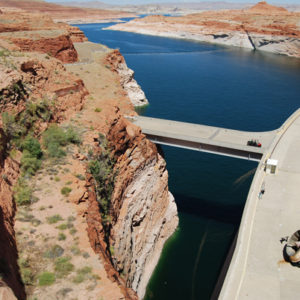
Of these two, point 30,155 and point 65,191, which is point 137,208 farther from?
point 30,155

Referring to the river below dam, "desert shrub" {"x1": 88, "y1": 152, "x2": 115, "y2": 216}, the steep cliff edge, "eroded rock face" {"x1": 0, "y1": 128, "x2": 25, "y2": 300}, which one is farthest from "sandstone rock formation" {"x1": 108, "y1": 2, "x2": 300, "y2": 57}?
"eroded rock face" {"x1": 0, "y1": 128, "x2": 25, "y2": 300}

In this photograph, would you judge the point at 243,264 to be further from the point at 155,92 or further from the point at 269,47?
the point at 269,47

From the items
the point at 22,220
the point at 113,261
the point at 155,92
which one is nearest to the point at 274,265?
the point at 113,261

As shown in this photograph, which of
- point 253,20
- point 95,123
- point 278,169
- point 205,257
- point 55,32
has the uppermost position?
point 253,20

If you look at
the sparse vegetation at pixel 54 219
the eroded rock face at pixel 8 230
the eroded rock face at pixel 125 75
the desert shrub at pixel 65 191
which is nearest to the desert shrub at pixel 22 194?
the eroded rock face at pixel 8 230

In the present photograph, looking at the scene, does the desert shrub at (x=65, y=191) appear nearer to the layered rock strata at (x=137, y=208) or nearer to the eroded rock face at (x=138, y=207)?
the layered rock strata at (x=137, y=208)
